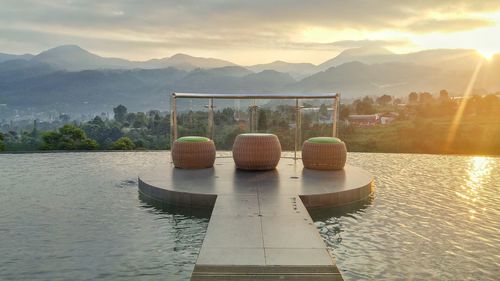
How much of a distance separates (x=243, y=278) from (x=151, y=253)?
4.39 ft

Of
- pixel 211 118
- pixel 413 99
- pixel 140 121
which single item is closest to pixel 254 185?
pixel 211 118

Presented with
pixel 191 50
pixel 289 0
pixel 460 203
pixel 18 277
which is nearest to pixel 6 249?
pixel 18 277

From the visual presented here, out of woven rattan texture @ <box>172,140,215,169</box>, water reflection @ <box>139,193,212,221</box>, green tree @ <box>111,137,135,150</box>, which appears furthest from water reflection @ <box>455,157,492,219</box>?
green tree @ <box>111,137,135,150</box>

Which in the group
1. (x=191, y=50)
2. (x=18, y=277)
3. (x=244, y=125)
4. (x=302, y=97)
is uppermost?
(x=191, y=50)

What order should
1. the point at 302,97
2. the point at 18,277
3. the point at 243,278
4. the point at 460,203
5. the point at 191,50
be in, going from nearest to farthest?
the point at 243,278 < the point at 18,277 < the point at 460,203 < the point at 302,97 < the point at 191,50

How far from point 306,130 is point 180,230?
5774 mm

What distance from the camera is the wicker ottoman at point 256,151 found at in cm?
831

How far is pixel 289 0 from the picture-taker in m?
14.0

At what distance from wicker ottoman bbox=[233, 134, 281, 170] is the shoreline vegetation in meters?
1.98

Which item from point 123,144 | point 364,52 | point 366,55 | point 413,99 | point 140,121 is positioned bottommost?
point 123,144

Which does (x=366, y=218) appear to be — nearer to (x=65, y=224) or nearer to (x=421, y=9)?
(x=65, y=224)

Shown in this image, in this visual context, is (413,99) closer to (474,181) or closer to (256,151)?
(474,181)

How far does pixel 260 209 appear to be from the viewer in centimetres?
557

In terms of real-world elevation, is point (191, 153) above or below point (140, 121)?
below
